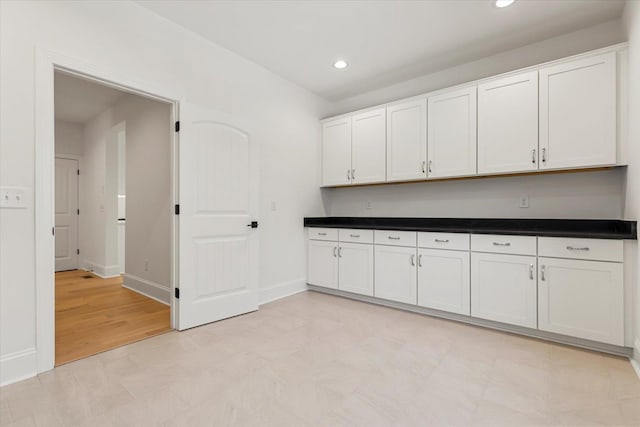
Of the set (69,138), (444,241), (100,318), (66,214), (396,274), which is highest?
(69,138)

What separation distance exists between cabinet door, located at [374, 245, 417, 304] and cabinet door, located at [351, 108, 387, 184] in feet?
3.15

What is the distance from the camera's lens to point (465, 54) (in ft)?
10.7

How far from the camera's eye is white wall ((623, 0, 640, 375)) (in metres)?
2.10

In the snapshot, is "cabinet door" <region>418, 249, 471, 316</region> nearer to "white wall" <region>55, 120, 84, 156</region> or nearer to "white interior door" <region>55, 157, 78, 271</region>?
"white interior door" <region>55, 157, 78, 271</region>

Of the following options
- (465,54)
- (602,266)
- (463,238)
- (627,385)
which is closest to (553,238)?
(602,266)

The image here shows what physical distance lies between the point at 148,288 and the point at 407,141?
145 inches

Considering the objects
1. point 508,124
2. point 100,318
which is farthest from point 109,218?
point 508,124

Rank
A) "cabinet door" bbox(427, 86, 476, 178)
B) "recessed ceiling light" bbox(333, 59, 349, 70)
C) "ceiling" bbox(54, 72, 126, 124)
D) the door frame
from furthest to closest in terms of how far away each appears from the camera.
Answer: "ceiling" bbox(54, 72, 126, 124), "recessed ceiling light" bbox(333, 59, 349, 70), "cabinet door" bbox(427, 86, 476, 178), the door frame

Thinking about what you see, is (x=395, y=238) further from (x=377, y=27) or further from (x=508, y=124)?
(x=377, y=27)

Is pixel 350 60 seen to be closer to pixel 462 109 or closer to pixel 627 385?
pixel 462 109

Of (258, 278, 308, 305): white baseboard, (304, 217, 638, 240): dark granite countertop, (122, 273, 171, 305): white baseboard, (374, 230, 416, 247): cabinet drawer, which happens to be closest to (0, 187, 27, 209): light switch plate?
(122, 273, 171, 305): white baseboard

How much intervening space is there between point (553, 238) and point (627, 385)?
1.04 metres

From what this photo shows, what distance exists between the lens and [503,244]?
→ 267 cm

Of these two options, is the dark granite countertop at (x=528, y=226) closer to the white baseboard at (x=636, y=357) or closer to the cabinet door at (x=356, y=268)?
the cabinet door at (x=356, y=268)
